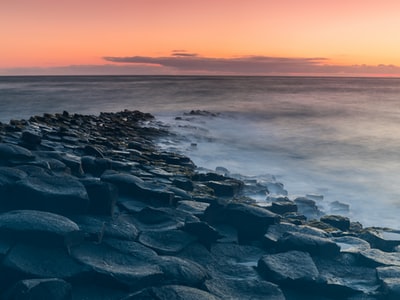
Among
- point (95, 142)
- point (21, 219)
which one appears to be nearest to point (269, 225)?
point (21, 219)

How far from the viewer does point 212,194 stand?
10773mm

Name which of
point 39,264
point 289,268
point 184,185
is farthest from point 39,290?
point 184,185

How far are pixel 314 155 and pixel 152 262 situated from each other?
15.5 metres

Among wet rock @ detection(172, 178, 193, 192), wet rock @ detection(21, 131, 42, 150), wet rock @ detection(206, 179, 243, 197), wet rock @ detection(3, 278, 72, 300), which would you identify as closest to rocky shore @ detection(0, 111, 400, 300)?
wet rock @ detection(3, 278, 72, 300)

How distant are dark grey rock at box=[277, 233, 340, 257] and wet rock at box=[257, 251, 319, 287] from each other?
200mm

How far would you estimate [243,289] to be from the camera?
5922 mm

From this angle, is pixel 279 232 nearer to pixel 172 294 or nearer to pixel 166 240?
pixel 166 240

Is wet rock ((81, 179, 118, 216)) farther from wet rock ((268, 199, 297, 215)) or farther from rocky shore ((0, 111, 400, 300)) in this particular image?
wet rock ((268, 199, 297, 215))

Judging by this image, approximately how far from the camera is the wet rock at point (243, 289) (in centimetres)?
575

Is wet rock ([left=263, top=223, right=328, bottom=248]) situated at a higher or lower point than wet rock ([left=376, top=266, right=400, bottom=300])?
higher

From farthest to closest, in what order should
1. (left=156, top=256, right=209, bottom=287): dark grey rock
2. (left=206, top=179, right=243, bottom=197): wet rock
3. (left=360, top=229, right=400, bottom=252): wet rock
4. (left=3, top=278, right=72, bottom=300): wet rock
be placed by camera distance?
(left=206, top=179, right=243, bottom=197): wet rock
(left=360, top=229, right=400, bottom=252): wet rock
(left=156, top=256, right=209, bottom=287): dark grey rock
(left=3, top=278, right=72, bottom=300): wet rock

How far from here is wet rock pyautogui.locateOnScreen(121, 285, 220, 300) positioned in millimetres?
5074

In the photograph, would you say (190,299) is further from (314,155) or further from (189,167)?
(314,155)

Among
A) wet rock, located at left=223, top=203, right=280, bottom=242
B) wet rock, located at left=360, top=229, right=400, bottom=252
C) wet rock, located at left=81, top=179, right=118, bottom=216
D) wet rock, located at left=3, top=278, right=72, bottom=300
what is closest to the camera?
wet rock, located at left=3, top=278, right=72, bottom=300
